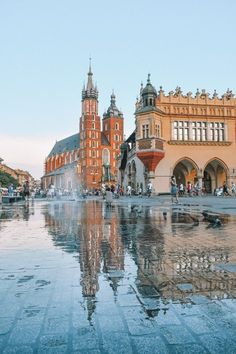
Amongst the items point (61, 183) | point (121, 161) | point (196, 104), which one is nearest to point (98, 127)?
point (61, 183)

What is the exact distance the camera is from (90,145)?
12538cm

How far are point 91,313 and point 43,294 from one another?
924 mm

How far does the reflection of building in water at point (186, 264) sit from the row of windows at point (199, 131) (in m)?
40.2

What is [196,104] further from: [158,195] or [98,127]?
[98,127]

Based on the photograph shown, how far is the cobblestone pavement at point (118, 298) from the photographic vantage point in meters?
2.81

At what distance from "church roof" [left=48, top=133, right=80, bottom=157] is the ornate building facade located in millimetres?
96762

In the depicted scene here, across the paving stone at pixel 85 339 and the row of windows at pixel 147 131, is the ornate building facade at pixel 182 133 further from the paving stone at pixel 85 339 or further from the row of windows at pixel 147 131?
the paving stone at pixel 85 339

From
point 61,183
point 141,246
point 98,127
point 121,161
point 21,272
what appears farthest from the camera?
point 61,183

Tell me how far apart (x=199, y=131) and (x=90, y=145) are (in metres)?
79.5

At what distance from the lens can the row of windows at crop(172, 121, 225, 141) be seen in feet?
159

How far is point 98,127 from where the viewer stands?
5059 inches

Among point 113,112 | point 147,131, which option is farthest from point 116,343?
point 113,112

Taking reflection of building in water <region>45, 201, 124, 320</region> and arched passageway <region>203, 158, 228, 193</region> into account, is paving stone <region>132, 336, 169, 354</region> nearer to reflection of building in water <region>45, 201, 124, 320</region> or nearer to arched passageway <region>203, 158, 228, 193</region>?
reflection of building in water <region>45, 201, 124, 320</region>

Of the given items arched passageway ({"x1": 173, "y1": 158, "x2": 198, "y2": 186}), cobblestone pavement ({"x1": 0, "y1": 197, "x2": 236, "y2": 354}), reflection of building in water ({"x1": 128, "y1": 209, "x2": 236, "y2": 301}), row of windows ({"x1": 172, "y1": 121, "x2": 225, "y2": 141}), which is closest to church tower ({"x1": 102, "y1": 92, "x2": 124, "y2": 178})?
arched passageway ({"x1": 173, "y1": 158, "x2": 198, "y2": 186})
